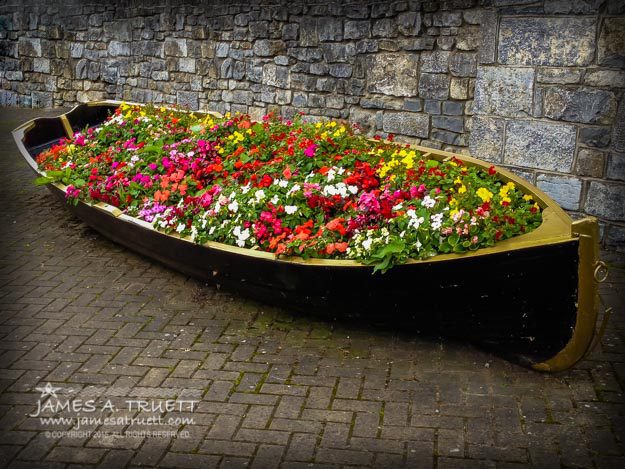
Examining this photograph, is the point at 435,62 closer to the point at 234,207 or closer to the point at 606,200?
the point at 606,200

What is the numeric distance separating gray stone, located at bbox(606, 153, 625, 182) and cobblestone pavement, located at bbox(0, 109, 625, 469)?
Answer: 0.84 meters

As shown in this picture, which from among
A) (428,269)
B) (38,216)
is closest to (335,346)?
(428,269)

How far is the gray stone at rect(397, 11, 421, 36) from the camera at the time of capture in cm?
689

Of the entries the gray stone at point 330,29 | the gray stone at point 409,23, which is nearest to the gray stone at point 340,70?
the gray stone at point 330,29

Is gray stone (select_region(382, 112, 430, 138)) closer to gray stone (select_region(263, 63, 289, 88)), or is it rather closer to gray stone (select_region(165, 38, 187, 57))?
gray stone (select_region(263, 63, 289, 88))

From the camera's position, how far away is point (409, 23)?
22.9 feet

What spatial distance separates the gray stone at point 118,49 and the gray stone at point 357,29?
17.2 ft

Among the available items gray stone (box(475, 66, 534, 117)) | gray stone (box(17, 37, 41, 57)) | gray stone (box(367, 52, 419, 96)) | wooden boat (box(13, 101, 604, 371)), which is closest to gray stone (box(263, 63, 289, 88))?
gray stone (box(367, 52, 419, 96))

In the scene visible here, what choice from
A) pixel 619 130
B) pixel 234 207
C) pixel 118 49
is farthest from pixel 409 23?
pixel 118 49

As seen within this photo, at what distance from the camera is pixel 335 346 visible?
4.21m

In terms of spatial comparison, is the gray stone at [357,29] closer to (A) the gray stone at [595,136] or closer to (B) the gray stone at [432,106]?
(B) the gray stone at [432,106]

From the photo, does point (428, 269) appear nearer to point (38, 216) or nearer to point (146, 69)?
point (38, 216)

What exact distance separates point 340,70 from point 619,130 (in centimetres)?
340

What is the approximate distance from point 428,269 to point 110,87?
386 inches
